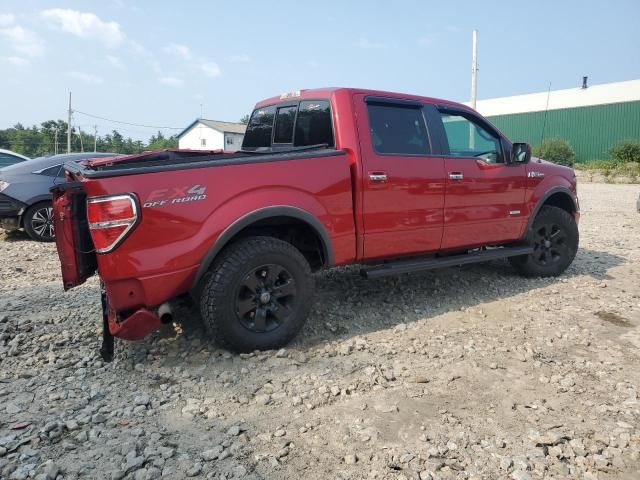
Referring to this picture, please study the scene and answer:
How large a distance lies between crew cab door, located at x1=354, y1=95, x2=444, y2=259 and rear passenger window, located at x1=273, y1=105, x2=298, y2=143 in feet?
2.40

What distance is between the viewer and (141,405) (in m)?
2.97

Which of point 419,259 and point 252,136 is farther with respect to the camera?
point 252,136

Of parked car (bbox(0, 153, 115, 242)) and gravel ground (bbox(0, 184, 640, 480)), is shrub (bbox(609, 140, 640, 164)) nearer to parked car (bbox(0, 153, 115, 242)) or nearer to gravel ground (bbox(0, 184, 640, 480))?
gravel ground (bbox(0, 184, 640, 480))

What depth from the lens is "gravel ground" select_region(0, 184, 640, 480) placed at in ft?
8.05

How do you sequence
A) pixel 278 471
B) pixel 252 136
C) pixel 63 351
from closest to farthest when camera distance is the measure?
pixel 278 471 → pixel 63 351 → pixel 252 136

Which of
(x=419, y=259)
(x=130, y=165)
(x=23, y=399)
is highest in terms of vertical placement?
(x=130, y=165)

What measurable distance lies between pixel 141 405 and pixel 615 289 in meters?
4.99

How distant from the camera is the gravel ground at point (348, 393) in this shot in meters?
2.46

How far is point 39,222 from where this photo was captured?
26.0 ft

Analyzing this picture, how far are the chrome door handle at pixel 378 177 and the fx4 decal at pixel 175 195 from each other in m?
1.43

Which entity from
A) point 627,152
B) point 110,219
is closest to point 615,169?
point 627,152

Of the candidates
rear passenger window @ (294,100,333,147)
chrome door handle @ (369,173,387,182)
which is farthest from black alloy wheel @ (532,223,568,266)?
rear passenger window @ (294,100,333,147)

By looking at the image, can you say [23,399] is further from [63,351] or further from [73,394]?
[63,351]

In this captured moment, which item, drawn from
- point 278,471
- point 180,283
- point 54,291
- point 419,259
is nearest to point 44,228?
point 54,291
